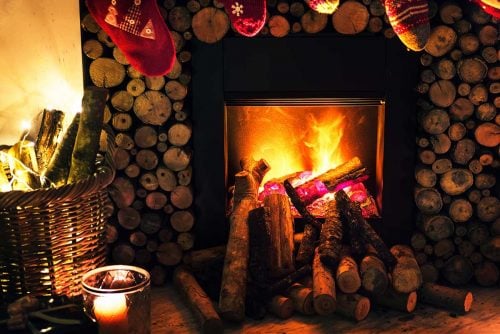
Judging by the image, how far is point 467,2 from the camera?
7.73 ft

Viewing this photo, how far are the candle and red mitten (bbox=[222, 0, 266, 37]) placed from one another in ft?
3.64

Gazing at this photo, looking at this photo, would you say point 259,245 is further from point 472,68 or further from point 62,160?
point 472,68

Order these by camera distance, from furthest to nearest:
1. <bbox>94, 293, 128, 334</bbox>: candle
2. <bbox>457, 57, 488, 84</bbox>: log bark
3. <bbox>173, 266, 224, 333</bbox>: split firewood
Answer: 1. <bbox>457, 57, 488, 84</bbox>: log bark
2. <bbox>173, 266, 224, 333</bbox>: split firewood
3. <bbox>94, 293, 128, 334</bbox>: candle

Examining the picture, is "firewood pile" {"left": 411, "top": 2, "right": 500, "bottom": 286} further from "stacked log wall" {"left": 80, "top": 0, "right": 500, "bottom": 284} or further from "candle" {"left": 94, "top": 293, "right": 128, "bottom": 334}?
"candle" {"left": 94, "top": 293, "right": 128, "bottom": 334}

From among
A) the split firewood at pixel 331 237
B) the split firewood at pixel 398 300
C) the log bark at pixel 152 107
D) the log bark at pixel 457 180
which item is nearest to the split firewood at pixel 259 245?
the split firewood at pixel 331 237

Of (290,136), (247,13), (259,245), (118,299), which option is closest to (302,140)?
(290,136)

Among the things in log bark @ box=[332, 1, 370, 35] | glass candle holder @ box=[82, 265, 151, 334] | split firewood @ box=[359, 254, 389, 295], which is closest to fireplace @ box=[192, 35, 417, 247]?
log bark @ box=[332, 1, 370, 35]

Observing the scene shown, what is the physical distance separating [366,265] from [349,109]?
0.82 meters

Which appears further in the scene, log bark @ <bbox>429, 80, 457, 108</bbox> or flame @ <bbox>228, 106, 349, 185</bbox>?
flame @ <bbox>228, 106, 349, 185</bbox>

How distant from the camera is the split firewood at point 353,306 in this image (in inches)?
84.1

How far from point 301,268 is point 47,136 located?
45.2 inches

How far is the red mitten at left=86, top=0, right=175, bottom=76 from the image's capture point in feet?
7.16

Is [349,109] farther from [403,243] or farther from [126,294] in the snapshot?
[126,294]

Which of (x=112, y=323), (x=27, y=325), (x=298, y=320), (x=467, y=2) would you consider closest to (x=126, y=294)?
(x=112, y=323)
